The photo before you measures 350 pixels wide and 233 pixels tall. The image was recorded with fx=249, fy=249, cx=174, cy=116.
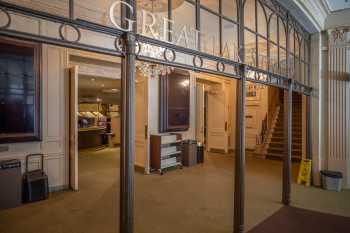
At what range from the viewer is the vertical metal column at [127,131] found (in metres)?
1.88

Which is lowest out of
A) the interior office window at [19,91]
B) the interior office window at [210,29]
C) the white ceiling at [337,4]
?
the interior office window at [19,91]

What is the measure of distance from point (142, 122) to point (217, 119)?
4.54 m

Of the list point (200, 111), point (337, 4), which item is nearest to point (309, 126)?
point (337, 4)

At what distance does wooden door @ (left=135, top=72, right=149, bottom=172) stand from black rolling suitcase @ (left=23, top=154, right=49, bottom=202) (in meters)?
2.55

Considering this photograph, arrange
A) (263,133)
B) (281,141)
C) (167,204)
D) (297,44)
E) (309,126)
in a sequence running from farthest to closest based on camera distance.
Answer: (263,133), (281,141), (309,126), (297,44), (167,204)

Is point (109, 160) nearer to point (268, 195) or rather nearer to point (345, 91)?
point (268, 195)

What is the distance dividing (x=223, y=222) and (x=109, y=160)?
5.54 m

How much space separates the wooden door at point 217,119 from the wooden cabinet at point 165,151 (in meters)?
3.28

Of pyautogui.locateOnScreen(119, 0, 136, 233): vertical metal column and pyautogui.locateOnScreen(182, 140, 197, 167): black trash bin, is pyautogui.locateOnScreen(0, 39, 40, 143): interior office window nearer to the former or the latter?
pyautogui.locateOnScreen(119, 0, 136, 233): vertical metal column

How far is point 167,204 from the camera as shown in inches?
171

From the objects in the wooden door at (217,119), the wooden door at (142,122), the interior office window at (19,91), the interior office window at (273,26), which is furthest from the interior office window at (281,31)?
the wooden door at (217,119)

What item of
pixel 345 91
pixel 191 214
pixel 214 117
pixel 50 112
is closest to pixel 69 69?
pixel 50 112

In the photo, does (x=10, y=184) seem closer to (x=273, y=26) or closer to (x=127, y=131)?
(x=127, y=131)

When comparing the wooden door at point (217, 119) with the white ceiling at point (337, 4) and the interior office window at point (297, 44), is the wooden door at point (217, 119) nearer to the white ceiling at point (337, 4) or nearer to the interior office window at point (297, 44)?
the interior office window at point (297, 44)
